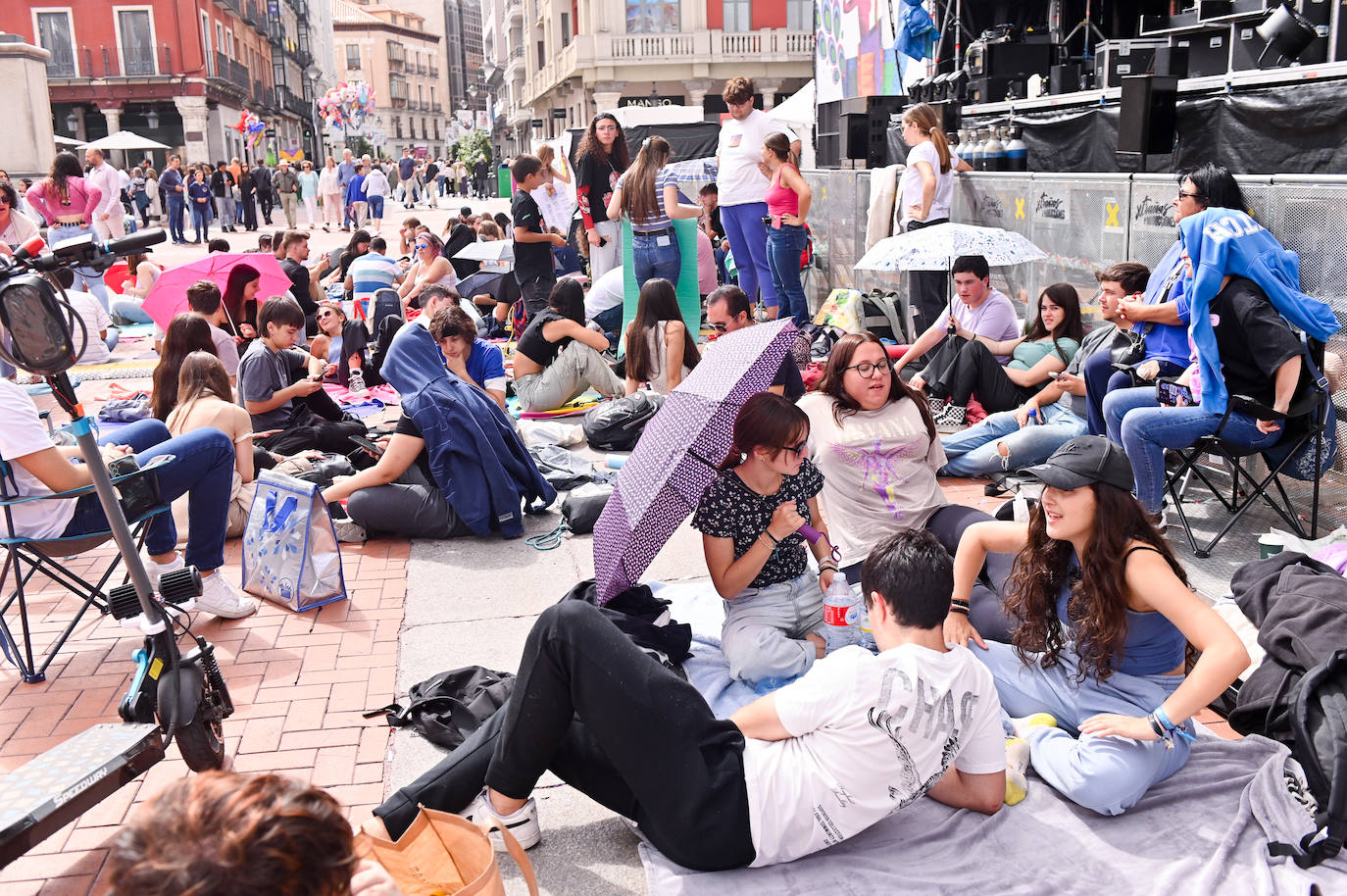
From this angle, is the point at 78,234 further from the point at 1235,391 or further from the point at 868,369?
the point at 1235,391

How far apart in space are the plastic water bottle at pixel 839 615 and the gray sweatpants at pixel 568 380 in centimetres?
464

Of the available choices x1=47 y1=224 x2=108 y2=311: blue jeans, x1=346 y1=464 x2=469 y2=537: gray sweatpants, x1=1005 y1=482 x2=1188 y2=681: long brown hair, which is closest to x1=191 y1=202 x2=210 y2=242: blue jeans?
x1=47 y1=224 x2=108 y2=311: blue jeans

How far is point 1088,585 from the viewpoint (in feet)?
11.1

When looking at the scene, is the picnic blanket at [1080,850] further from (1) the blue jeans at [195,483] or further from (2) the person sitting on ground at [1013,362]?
(2) the person sitting on ground at [1013,362]

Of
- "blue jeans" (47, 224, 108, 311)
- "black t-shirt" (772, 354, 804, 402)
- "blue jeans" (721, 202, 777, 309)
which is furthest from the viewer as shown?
"blue jeans" (47, 224, 108, 311)

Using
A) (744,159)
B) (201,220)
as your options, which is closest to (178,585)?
(744,159)

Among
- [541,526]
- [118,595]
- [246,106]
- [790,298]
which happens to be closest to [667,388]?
[541,526]

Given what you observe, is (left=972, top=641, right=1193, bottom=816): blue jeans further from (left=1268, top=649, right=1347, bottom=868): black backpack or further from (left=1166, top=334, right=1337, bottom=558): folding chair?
(left=1166, top=334, right=1337, bottom=558): folding chair

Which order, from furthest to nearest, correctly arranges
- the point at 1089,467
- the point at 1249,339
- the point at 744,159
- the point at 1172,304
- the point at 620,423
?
1. the point at 744,159
2. the point at 620,423
3. the point at 1172,304
4. the point at 1249,339
5. the point at 1089,467

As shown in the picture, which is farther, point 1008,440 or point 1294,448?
point 1008,440

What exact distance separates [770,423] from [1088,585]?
1159mm

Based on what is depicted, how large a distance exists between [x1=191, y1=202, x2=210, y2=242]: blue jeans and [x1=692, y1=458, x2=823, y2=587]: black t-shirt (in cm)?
2574

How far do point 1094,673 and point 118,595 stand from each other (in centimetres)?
320

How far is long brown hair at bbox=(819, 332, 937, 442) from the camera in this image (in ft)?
15.7
